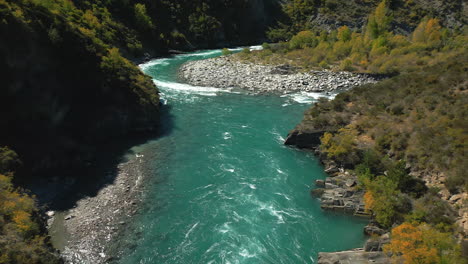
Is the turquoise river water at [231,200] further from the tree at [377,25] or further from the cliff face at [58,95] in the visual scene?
the tree at [377,25]

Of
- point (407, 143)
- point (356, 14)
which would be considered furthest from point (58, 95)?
point (356, 14)

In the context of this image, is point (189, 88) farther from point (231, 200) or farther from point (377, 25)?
point (377, 25)

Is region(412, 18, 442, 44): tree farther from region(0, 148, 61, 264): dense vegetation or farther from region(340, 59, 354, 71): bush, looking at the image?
region(0, 148, 61, 264): dense vegetation

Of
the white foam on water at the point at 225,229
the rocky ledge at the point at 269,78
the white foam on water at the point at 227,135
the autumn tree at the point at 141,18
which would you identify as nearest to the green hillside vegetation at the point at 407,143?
→ the white foam on water at the point at 227,135

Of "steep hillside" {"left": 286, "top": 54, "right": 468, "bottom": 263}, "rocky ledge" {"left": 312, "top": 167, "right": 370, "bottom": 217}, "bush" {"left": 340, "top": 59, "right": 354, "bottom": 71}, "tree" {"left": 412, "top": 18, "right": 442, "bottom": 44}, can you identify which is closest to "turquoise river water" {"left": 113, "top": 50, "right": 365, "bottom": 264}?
"rocky ledge" {"left": 312, "top": 167, "right": 370, "bottom": 217}

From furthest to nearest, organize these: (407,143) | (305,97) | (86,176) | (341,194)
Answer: (305,97), (407,143), (86,176), (341,194)
